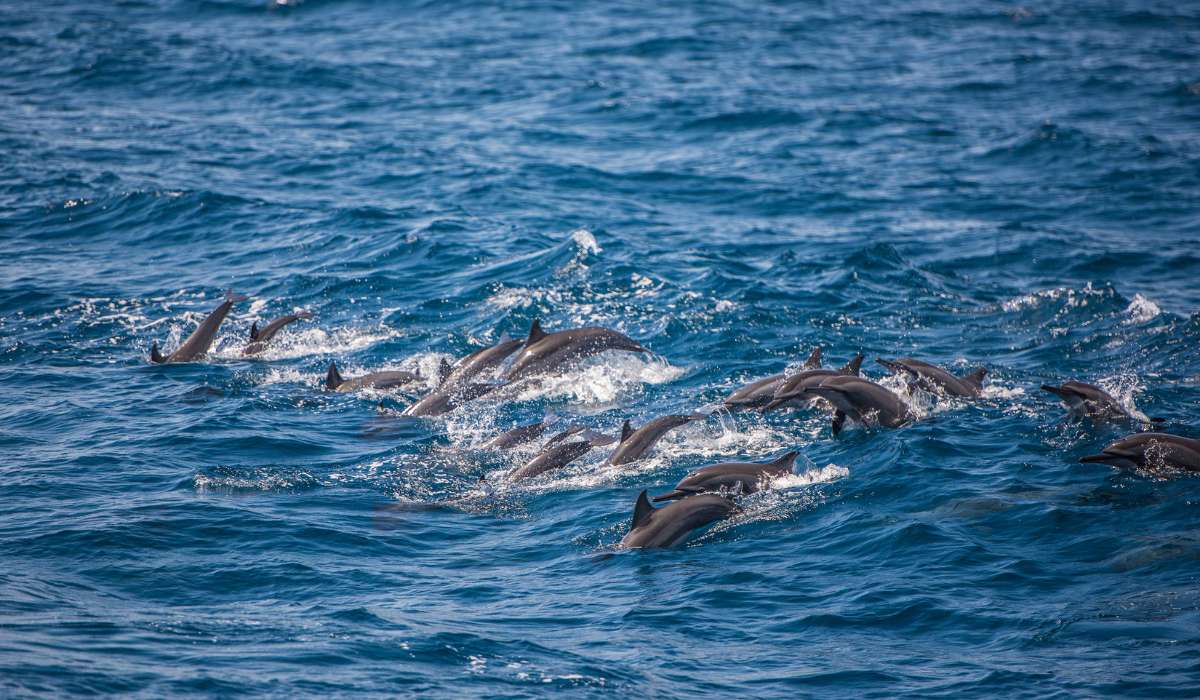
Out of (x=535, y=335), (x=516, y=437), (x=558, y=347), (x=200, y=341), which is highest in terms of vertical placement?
(x=535, y=335)

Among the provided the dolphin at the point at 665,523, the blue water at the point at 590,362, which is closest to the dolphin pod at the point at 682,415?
the dolphin at the point at 665,523

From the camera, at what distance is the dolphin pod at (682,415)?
13.8 metres

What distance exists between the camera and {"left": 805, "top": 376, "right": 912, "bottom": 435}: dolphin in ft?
52.0

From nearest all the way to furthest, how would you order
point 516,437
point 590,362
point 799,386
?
point 799,386, point 516,437, point 590,362

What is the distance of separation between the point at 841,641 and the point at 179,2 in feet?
145

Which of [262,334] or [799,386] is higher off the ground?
[799,386]

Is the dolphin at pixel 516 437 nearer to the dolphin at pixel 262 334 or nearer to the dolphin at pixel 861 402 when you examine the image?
the dolphin at pixel 861 402

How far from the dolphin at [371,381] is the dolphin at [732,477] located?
5.76m

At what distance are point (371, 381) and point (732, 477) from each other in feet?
22.1

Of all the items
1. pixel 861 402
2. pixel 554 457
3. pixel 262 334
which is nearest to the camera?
pixel 554 457

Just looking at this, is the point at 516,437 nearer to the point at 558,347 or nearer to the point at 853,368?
the point at 558,347

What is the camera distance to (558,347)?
1820 centimetres

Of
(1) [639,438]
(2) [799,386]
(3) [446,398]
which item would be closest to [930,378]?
(2) [799,386]

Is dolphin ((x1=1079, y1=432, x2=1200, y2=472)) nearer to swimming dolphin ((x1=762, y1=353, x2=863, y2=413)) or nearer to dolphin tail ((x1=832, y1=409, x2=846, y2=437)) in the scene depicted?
dolphin tail ((x1=832, y1=409, x2=846, y2=437))
